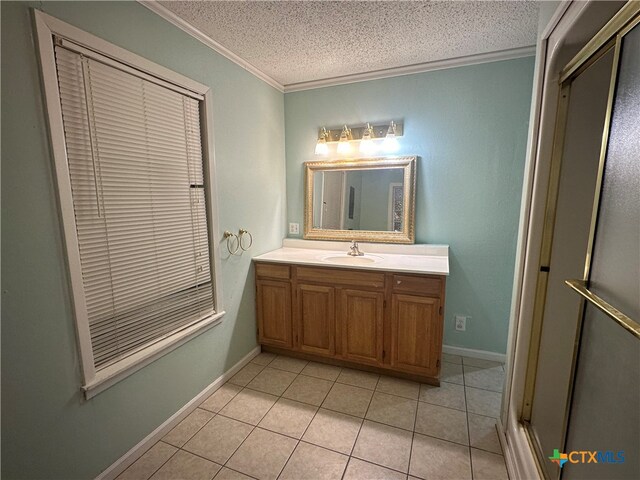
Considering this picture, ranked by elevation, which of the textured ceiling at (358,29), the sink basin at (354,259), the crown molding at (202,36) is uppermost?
the textured ceiling at (358,29)

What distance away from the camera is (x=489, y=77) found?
2154mm

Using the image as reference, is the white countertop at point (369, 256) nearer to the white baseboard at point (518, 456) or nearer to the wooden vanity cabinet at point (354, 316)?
the wooden vanity cabinet at point (354, 316)

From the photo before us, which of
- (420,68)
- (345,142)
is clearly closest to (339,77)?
(345,142)

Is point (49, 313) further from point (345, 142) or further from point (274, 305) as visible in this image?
point (345, 142)

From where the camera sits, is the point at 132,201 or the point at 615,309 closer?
the point at 615,309

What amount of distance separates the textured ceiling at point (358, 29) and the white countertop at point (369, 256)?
143 cm

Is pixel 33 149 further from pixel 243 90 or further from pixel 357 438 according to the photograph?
pixel 357 438

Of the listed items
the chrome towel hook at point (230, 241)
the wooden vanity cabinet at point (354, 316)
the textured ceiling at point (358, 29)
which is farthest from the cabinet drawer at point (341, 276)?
the textured ceiling at point (358, 29)

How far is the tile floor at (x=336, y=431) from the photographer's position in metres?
1.46

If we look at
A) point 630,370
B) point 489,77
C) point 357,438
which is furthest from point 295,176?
point 630,370

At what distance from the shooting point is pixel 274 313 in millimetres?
2414

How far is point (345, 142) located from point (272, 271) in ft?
4.15

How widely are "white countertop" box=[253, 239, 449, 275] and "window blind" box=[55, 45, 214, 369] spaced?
2.48ft

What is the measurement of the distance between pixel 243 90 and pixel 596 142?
209 centimetres
